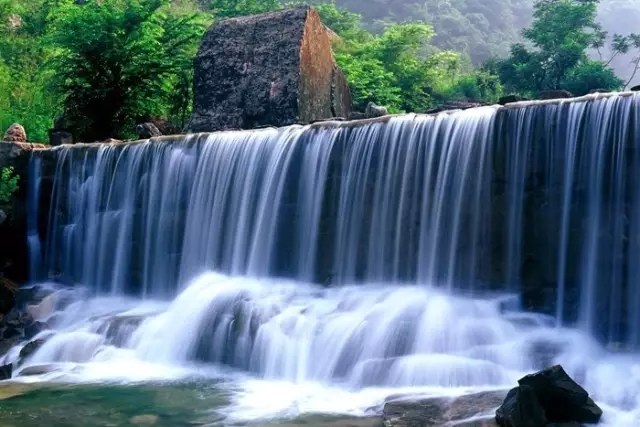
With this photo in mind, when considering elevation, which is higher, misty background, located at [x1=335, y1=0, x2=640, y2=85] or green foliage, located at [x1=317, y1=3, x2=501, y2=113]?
misty background, located at [x1=335, y1=0, x2=640, y2=85]

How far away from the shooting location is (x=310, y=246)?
12.0 m

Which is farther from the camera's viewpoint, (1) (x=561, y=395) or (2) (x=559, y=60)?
(2) (x=559, y=60)

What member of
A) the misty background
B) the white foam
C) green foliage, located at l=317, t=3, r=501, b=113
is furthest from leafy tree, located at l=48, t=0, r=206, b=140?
the misty background

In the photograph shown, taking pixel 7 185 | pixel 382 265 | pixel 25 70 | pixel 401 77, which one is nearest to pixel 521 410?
pixel 382 265

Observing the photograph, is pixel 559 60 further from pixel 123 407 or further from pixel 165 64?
pixel 123 407

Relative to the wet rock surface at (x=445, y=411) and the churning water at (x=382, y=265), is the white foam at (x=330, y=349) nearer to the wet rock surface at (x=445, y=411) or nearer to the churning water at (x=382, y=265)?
the churning water at (x=382, y=265)

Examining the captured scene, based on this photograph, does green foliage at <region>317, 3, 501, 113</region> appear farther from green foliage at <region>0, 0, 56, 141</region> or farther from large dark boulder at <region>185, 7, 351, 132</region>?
green foliage at <region>0, 0, 56, 141</region>

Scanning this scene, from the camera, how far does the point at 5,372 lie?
10031mm

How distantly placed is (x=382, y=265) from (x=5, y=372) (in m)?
5.61

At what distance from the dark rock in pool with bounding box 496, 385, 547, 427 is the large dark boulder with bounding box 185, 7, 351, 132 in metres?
10.5

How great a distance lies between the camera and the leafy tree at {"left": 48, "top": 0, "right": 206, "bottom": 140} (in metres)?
19.1

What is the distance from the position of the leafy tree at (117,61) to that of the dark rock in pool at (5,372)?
10832 mm

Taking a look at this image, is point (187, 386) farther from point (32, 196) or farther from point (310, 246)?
point (32, 196)

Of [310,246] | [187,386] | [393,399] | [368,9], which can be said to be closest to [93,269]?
[310,246]
